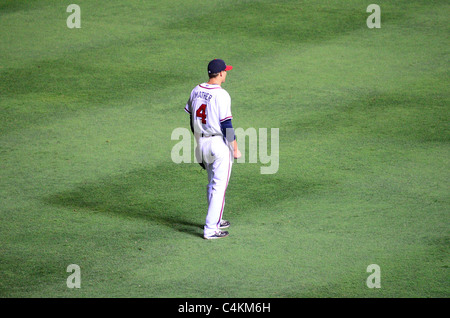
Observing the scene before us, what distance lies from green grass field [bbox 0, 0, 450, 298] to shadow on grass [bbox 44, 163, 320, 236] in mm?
32

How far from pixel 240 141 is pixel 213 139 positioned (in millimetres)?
3057

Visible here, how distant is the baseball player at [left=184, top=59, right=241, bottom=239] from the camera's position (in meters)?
6.87

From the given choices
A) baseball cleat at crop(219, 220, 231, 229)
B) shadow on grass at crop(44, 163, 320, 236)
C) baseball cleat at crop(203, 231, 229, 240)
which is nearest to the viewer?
baseball cleat at crop(203, 231, 229, 240)

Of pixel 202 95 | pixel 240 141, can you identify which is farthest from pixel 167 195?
pixel 240 141

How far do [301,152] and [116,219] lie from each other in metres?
3.14

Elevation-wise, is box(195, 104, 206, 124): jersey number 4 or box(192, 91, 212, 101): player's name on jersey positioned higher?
box(192, 91, 212, 101): player's name on jersey

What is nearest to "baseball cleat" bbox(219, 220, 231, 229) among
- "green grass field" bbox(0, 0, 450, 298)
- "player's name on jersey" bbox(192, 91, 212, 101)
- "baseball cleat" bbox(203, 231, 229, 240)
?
"green grass field" bbox(0, 0, 450, 298)

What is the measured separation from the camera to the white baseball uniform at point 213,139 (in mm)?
6859

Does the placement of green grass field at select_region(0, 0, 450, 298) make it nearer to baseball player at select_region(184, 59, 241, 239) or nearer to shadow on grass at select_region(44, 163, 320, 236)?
shadow on grass at select_region(44, 163, 320, 236)

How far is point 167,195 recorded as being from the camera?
8.20 meters

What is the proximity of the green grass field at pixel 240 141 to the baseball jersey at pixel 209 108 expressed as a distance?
1190mm

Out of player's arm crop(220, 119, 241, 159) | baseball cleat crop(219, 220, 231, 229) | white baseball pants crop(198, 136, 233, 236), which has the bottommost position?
baseball cleat crop(219, 220, 231, 229)

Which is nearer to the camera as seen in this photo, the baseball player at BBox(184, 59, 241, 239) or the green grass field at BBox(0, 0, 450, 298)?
the green grass field at BBox(0, 0, 450, 298)
